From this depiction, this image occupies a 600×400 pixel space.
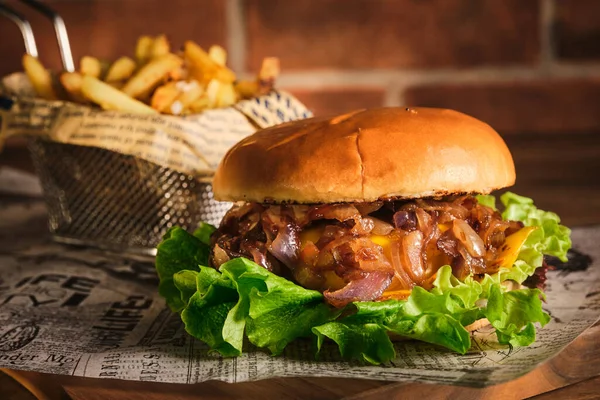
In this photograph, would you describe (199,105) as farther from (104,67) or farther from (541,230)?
(541,230)

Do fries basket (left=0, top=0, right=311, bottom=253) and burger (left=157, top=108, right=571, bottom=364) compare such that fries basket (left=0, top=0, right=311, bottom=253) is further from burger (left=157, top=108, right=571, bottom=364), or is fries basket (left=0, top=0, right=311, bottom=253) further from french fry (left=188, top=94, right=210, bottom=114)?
burger (left=157, top=108, right=571, bottom=364)

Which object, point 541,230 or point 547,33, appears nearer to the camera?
point 541,230

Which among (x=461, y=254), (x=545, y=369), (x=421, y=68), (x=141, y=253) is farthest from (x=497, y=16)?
(x=545, y=369)

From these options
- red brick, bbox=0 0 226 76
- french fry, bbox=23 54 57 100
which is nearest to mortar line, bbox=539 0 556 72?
red brick, bbox=0 0 226 76

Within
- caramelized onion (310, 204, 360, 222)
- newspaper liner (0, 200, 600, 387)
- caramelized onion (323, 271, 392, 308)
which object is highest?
caramelized onion (310, 204, 360, 222)

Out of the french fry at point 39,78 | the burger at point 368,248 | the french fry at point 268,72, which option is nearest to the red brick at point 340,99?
the french fry at point 268,72

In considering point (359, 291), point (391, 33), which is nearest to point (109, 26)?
point (391, 33)

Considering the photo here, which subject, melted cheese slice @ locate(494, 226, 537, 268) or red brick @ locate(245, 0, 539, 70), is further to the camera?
red brick @ locate(245, 0, 539, 70)
